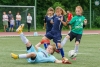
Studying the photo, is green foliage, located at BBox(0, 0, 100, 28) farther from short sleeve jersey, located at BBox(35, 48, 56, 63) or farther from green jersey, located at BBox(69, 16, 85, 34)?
short sleeve jersey, located at BBox(35, 48, 56, 63)

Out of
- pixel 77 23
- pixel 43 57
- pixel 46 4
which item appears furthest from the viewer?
pixel 46 4

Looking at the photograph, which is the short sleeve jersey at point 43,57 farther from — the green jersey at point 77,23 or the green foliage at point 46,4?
the green foliage at point 46,4

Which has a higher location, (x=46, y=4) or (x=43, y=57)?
(x=46, y=4)

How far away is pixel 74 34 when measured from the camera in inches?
546

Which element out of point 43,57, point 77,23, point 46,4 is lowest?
point 43,57

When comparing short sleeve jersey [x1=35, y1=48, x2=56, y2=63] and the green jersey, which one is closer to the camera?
short sleeve jersey [x1=35, y1=48, x2=56, y2=63]

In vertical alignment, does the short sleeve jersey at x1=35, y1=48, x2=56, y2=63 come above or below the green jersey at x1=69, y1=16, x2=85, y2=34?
below

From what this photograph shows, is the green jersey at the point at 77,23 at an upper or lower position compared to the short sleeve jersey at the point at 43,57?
upper

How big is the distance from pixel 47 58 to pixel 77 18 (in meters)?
2.50

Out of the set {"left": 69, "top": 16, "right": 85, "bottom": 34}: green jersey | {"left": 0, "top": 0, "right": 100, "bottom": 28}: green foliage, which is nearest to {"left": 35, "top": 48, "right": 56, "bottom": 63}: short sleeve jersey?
{"left": 69, "top": 16, "right": 85, "bottom": 34}: green jersey

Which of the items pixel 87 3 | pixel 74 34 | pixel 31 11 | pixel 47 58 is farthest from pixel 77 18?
pixel 87 3

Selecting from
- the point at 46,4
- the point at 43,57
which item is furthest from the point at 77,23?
the point at 46,4

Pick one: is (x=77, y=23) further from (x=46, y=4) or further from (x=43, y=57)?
(x=46, y=4)

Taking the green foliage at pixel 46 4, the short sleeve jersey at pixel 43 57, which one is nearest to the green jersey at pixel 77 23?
the short sleeve jersey at pixel 43 57
